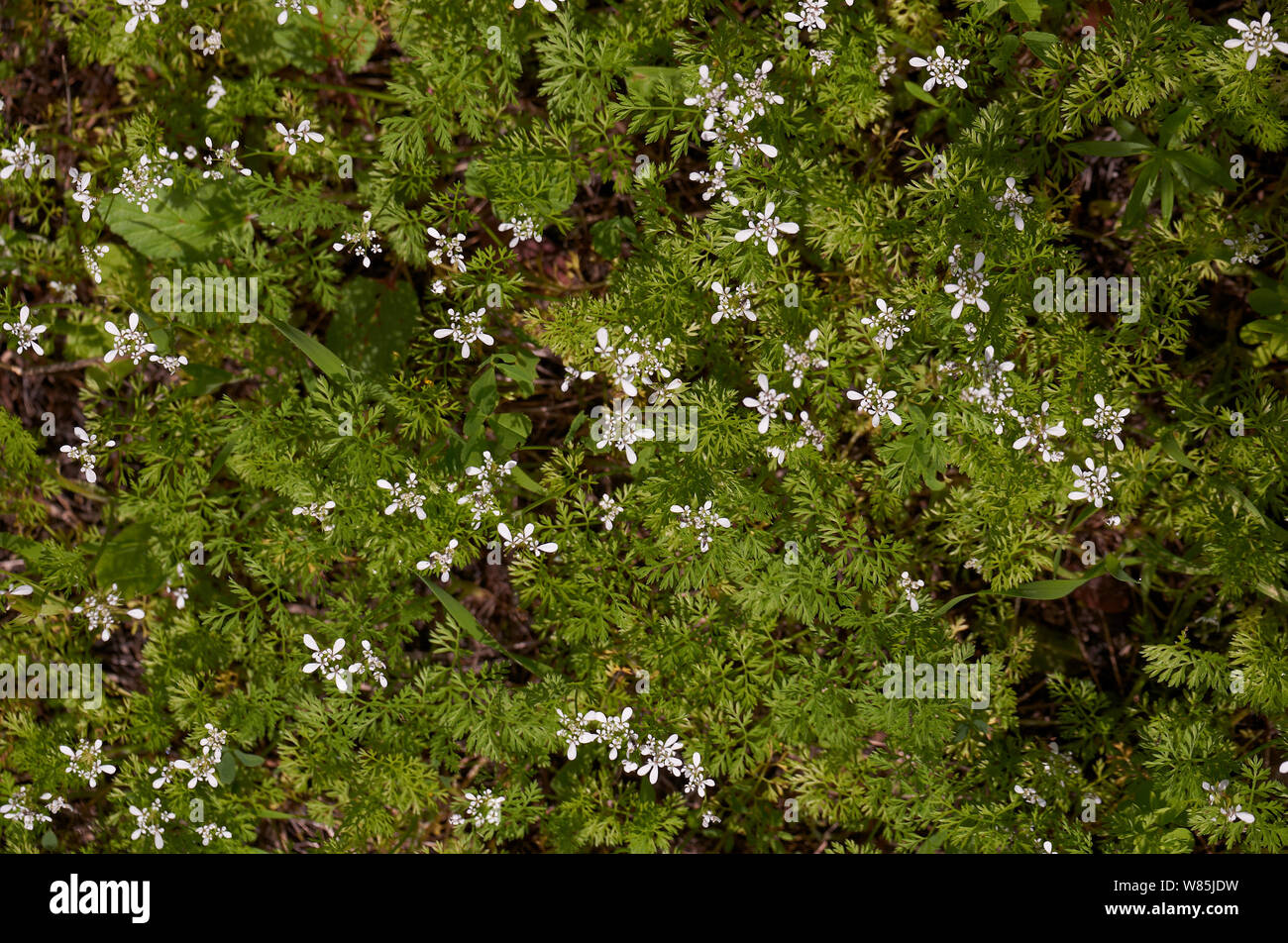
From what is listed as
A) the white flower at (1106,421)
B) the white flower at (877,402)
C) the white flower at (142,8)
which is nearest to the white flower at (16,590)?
the white flower at (142,8)

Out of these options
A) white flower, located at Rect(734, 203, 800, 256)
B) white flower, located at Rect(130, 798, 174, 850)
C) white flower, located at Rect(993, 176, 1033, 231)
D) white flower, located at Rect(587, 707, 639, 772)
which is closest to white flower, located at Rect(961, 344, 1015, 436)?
white flower, located at Rect(993, 176, 1033, 231)

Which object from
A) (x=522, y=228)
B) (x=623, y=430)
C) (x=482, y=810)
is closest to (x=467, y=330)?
(x=522, y=228)

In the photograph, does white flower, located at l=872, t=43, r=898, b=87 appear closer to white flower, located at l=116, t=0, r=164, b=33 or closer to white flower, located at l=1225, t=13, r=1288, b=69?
white flower, located at l=1225, t=13, r=1288, b=69

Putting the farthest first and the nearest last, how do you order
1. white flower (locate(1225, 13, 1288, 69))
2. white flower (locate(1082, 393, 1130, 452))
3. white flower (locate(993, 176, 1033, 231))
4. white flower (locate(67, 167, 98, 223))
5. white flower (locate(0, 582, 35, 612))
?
1. white flower (locate(0, 582, 35, 612))
2. white flower (locate(67, 167, 98, 223))
3. white flower (locate(1082, 393, 1130, 452))
4. white flower (locate(993, 176, 1033, 231))
5. white flower (locate(1225, 13, 1288, 69))

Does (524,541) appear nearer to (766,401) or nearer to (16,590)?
(766,401)

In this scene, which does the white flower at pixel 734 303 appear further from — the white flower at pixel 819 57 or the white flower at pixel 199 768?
the white flower at pixel 199 768
